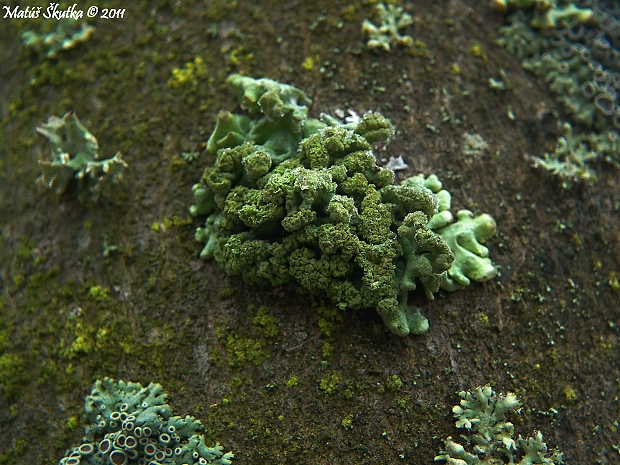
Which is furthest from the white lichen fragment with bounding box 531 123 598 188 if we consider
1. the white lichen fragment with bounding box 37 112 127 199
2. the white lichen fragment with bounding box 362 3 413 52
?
the white lichen fragment with bounding box 37 112 127 199

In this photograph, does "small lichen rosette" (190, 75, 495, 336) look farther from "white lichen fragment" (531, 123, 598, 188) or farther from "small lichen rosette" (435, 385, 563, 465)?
"white lichen fragment" (531, 123, 598, 188)

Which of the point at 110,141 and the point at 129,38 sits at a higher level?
the point at 129,38

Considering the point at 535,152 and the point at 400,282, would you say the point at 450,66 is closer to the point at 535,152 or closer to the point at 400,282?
the point at 535,152

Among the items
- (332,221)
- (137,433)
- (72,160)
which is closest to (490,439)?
(332,221)

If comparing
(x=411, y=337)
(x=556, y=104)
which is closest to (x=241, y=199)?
Result: (x=411, y=337)

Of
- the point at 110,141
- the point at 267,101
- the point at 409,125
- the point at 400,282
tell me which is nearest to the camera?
the point at 400,282

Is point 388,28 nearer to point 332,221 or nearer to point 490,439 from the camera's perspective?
point 332,221

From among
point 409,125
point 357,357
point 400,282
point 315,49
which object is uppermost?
point 315,49

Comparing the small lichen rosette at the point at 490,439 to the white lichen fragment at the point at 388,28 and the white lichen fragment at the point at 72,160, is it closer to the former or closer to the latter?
the white lichen fragment at the point at 388,28
